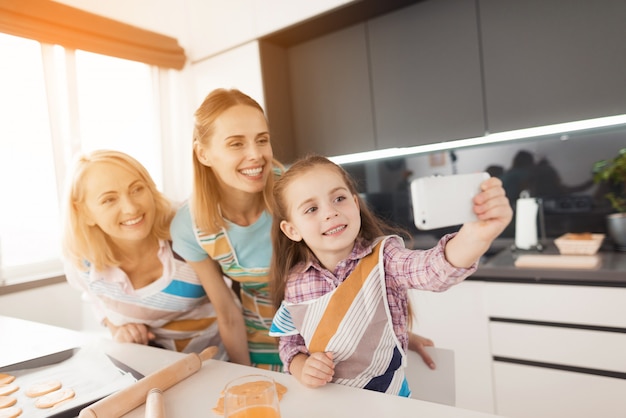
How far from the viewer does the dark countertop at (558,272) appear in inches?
57.5

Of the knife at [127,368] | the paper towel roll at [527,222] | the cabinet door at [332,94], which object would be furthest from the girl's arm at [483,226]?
the cabinet door at [332,94]

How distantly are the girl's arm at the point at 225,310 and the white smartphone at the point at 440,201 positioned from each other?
2.40 feet

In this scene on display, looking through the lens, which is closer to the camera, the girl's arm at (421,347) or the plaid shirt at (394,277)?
the plaid shirt at (394,277)

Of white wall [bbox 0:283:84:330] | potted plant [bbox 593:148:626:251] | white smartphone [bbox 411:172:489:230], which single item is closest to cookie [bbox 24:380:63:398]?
white smartphone [bbox 411:172:489:230]

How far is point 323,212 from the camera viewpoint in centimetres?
88

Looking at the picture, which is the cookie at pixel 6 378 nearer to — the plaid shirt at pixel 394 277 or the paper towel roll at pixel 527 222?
the plaid shirt at pixel 394 277

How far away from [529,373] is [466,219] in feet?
4.18

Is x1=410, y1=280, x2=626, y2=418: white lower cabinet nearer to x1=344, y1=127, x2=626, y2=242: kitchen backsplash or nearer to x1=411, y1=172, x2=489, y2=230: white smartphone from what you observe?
A: x1=344, y1=127, x2=626, y2=242: kitchen backsplash

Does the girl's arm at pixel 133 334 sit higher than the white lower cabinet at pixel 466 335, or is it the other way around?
the girl's arm at pixel 133 334

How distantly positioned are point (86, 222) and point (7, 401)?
1.56 feet

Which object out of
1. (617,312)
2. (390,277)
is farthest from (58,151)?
(617,312)

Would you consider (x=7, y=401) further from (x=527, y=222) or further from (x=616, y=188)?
(x=616, y=188)

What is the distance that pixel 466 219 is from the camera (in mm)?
641

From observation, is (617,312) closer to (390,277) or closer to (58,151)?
(390,277)
